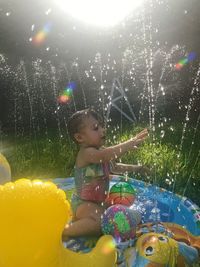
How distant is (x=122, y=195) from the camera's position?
355 cm

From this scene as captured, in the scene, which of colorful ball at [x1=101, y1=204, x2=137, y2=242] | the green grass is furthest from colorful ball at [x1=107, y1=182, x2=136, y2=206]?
the green grass

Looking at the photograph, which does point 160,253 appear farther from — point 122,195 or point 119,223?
point 122,195

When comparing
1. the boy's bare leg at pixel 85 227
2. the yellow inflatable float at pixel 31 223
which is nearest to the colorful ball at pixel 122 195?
the boy's bare leg at pixel 85 227

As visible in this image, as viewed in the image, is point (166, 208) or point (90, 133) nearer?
point (90, 133)

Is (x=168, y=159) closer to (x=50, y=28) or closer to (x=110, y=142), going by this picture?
(x=110, y=142)

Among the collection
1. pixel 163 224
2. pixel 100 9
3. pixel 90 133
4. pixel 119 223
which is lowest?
pixel 163 224

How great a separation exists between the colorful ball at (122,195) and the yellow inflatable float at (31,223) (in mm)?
1164

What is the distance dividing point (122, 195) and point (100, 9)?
275 inches

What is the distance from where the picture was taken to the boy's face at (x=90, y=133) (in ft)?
10.8

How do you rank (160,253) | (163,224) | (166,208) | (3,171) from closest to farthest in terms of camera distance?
(160,253) < (3,171) < (163,224) < (166,208)

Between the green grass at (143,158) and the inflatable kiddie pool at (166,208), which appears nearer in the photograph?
the inflatable kiddie pool at (166,208)

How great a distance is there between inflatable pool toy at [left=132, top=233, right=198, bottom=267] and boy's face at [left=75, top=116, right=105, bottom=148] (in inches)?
32.6

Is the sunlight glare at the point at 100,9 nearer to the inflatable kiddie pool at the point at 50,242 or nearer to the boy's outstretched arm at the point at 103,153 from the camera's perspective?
the boy's outstretched arm at the point at 103,153

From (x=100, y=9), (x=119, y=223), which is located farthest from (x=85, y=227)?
(x=100, y=9)
